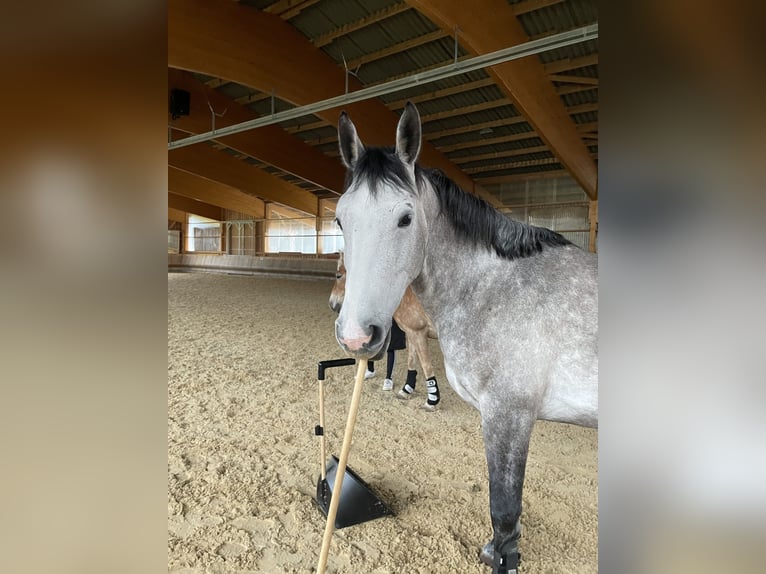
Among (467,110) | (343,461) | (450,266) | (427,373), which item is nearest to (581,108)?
(467,110)

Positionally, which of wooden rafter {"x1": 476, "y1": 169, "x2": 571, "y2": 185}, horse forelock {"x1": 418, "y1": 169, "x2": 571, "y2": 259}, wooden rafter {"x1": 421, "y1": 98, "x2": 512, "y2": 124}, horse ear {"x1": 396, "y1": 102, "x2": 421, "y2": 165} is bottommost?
horse forelock {"x1": 418, "y1": 169, "x2": 571, "y2": 259}

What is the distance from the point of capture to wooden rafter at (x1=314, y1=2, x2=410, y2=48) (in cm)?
509

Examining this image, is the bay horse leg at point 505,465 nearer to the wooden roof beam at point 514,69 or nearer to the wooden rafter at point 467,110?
the wooden roof beam at point 514,69

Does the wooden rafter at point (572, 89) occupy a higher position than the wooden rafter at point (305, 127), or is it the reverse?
the wooden rafter at point (305, 127)

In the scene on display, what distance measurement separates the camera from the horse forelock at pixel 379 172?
4.00 feet

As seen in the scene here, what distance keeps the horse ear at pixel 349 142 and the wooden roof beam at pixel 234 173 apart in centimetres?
884

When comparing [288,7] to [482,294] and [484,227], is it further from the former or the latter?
[482,294]

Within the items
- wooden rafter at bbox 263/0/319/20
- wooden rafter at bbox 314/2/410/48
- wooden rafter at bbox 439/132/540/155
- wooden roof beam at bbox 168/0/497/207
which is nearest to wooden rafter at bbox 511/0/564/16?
wooden rafter at bbox 314/2/410/48

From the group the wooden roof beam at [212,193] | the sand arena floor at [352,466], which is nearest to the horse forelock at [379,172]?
the sand arena floor at [352,466]

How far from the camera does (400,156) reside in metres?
1.29

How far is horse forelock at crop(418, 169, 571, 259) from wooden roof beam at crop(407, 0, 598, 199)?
134 inches

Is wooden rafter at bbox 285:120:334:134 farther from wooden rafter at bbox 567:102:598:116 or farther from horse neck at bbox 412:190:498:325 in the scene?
horse neck at bbox 412:190:498:325
